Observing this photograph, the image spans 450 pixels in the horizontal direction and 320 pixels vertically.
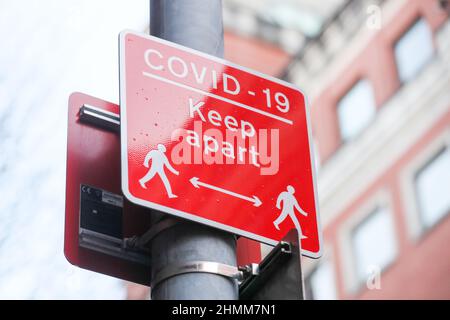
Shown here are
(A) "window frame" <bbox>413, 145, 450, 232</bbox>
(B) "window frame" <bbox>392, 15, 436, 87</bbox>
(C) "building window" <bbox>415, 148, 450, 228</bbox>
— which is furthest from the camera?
(B) "window frame" <bbox>392, 15, 436, 87</bbox>

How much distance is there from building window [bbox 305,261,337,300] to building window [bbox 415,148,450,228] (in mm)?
3443

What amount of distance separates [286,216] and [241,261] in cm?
46

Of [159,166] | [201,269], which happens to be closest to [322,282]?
[159,166]

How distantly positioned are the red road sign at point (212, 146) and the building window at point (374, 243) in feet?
80.9

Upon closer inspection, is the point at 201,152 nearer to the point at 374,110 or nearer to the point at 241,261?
the point at 241,261

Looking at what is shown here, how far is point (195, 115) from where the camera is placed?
572cm

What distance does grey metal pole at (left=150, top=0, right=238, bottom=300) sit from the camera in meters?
4.98

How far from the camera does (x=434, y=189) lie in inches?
1182

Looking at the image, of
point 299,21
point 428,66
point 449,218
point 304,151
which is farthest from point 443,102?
point 304,151

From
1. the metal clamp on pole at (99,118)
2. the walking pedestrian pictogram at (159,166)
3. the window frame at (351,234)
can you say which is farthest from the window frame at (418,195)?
the walking pedestrian pictogram at (159,166)

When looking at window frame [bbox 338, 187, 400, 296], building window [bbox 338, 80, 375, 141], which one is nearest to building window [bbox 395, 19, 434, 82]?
building window [bbox 338, 80, 375, 141]

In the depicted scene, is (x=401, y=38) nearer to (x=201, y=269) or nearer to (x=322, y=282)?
(x=322, y=282)

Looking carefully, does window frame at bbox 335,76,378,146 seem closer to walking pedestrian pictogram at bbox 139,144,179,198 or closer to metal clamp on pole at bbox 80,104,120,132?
metal clamp on pole at bbox 80,104,120,132

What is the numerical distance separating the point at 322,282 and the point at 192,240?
2826cm
